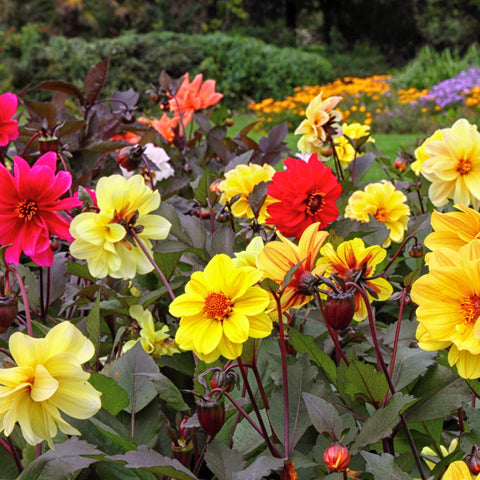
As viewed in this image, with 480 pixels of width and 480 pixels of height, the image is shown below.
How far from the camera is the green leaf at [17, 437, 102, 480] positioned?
670 millimetres

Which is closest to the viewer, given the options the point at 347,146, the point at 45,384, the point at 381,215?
the point at 45,384

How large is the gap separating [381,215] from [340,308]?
2.58 feet

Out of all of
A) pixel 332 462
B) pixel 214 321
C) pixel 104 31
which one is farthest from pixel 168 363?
pixel 104 31

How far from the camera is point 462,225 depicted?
29.3 inches

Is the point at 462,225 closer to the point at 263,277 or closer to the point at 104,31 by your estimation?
the point at 263,277

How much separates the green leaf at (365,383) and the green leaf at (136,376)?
10.3 inches

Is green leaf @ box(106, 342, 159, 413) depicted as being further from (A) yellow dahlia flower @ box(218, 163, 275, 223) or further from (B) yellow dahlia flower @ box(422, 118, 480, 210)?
(B) yellow dahlia flower @ box(422, 118, 480, 210)

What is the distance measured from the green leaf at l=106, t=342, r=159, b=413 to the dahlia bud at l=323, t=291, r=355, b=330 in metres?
0.29

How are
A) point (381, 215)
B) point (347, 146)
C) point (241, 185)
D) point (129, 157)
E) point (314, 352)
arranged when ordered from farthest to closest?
point (347, 146)
point (381, 215)
point (241, 185)
point (129, 157)
point (314, 352)


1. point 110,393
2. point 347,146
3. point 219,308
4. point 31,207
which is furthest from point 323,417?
point 347,146

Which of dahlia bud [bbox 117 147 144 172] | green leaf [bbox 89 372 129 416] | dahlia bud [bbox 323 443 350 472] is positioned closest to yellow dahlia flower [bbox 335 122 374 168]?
dahlia bud [bbox 117 147 144 172]

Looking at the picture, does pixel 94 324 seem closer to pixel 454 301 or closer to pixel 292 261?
pixel 292 261

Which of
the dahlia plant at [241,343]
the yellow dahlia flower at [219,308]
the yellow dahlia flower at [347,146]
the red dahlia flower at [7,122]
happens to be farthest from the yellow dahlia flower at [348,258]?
the yellow dahlia flower at [347,146]

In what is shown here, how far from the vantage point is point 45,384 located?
604 mm
